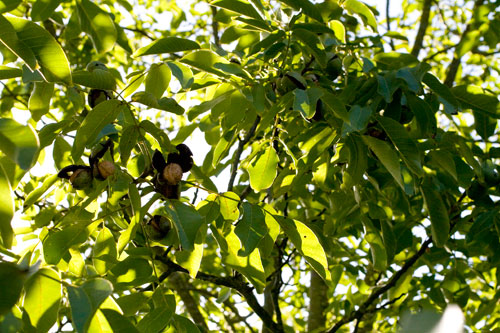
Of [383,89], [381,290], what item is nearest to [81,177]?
[383,89]

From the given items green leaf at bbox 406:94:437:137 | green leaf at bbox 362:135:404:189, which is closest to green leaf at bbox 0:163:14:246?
green leaf at bbox 362:135:404:189

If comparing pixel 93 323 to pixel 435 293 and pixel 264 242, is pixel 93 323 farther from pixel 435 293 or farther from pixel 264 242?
pixel 435 293

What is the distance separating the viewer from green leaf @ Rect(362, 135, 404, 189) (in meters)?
1.59

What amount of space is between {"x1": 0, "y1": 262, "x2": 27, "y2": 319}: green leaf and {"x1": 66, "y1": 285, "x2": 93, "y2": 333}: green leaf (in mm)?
88

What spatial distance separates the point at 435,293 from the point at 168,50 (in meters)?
1.65

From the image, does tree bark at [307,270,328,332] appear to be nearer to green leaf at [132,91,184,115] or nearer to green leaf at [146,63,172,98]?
green leaf at [146,63,172,98]

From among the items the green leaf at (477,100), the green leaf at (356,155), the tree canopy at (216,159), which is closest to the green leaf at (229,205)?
the tree canopy at (216,159)

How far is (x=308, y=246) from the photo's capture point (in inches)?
61.5

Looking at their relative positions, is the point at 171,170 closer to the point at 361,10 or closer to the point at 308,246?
the point at 308,246

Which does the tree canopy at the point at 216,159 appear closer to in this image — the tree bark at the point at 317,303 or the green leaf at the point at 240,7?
the green leaf at the point at 240,7

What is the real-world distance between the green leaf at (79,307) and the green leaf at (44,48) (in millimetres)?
471

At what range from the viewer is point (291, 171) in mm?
2125

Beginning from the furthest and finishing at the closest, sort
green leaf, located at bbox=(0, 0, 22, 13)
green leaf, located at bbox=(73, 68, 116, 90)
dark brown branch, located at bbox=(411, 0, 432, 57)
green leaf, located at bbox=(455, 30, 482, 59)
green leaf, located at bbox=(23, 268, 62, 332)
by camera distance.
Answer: dark brown branch, located at bbox=(411, 0, 432, 57), green leaf, located at bbox=(455, 30, 482, 59), green leaf, located at bbox=(73, 68, 116, 90), green leaf, located at bbox=(0, 0, 22, 13), green leaf, located at bbox=(23, 268, 62, 332)

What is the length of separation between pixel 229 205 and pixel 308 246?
0.24 metres
